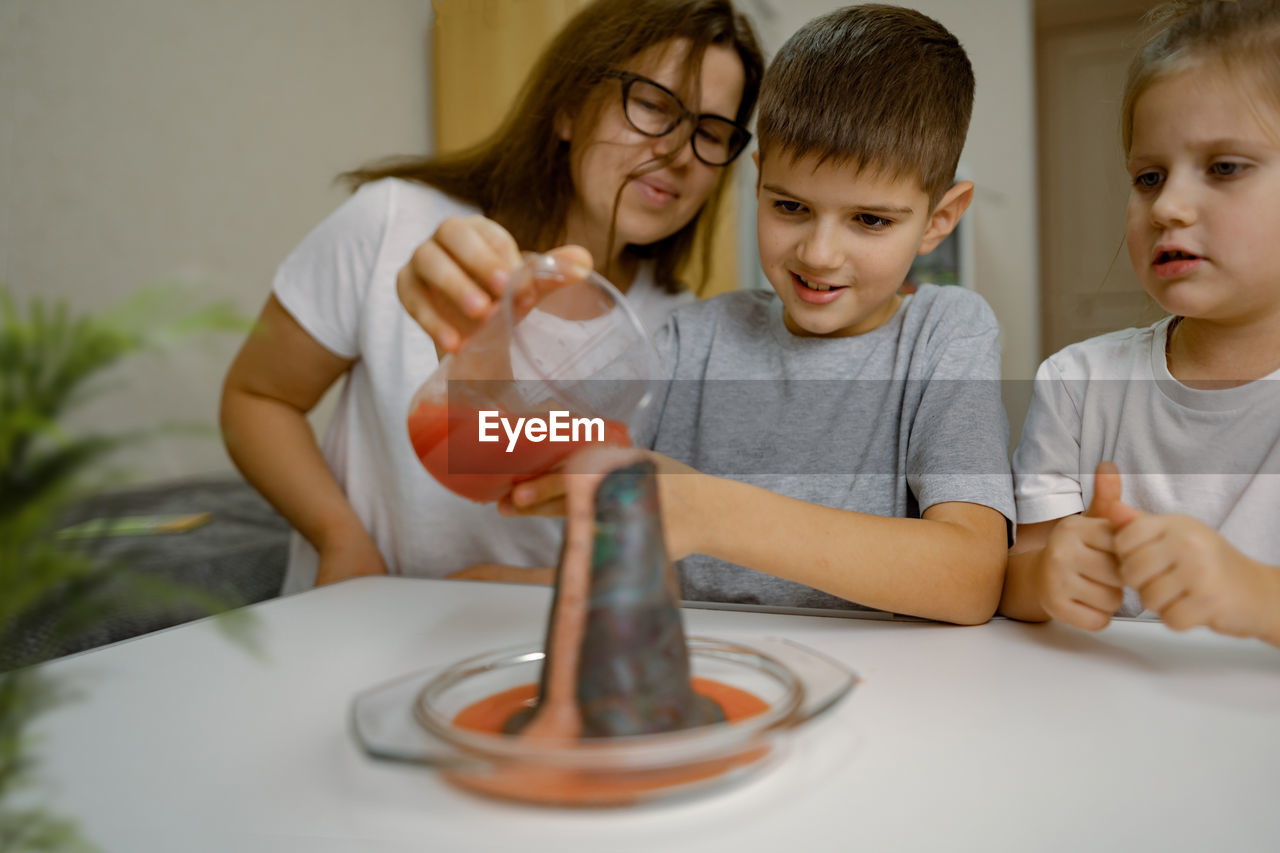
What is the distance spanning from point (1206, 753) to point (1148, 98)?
58cm

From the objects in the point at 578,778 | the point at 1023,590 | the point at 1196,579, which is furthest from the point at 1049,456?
the point at 578,778

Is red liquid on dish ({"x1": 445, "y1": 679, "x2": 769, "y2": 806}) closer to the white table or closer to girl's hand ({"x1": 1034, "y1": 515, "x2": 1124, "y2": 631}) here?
the white table

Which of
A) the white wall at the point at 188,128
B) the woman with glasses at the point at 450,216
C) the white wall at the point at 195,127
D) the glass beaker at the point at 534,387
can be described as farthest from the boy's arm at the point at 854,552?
the white wall at the point at 188,128

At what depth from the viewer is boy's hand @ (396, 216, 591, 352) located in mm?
574

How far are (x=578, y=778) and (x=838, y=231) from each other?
2.18ft

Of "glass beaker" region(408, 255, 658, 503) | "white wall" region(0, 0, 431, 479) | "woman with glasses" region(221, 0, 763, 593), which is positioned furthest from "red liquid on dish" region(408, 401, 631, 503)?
"white wall" region(0, 0, 431, 479)

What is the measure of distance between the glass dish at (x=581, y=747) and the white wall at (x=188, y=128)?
1.04 metres

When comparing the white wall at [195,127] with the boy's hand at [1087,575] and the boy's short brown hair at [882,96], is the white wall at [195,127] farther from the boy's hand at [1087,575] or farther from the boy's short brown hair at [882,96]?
the boy's hand at [1087,575]

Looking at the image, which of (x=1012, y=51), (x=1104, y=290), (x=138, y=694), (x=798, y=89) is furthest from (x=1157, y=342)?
(x=138, y=694)

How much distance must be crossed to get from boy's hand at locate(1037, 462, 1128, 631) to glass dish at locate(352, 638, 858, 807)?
272 millimetres

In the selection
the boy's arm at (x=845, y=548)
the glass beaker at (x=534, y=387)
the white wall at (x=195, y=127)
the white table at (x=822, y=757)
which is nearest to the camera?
the white table at (x=822, y=757)

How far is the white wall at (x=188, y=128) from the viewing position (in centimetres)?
159

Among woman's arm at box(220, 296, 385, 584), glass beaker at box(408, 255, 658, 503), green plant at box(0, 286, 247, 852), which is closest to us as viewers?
green plant at box(0, 286, 247, 852)

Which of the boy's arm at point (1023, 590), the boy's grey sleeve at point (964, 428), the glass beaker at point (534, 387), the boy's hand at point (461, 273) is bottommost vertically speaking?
the boy's arm at point (1023, 590)
